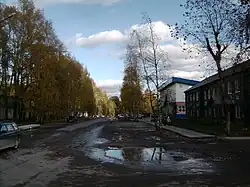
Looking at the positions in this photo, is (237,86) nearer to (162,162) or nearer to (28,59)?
(28,59)

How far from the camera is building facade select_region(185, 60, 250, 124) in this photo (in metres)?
46.3

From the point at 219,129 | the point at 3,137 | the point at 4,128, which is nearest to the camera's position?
the point at 3,137

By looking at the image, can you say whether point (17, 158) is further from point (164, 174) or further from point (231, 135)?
point (231, 135)

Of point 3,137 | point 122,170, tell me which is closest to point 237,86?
point 3,137

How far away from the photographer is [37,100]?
61156 mm

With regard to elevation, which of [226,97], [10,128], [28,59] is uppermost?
[28,59]

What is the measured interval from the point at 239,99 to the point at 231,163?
34869 millimetres

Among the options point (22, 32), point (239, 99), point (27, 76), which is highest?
point (22, 32)

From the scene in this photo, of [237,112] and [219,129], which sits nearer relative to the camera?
[219,129]

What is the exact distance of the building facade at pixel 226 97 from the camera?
1823 inches

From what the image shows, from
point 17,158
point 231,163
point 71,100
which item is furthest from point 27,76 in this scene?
point 231,163

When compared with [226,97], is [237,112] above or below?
below

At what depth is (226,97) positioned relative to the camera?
131ft

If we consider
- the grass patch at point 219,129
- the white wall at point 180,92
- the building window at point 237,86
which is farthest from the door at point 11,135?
the white wall at point 180,92
